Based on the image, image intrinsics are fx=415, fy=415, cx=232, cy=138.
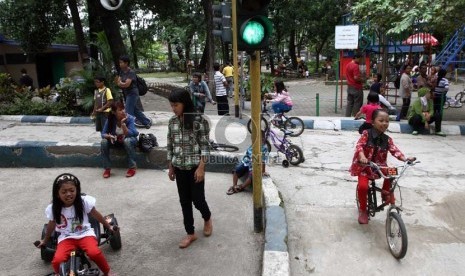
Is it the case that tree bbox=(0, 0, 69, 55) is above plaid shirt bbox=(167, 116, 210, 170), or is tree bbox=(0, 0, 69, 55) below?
above

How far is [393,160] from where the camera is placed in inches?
298

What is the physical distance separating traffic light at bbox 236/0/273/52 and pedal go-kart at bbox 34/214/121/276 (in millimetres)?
2195

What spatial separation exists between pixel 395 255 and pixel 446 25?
805 cm

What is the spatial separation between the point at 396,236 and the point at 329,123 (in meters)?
6.44

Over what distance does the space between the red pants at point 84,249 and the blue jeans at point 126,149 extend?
10.1 feet

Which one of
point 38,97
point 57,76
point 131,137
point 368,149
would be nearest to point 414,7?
point 368,149

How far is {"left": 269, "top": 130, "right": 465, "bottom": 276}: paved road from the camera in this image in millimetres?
4121

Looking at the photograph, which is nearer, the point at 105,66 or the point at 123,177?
the point at 123,177

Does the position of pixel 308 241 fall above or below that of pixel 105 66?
below

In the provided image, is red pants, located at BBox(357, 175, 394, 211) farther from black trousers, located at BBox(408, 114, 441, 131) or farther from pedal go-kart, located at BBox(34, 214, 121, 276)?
black trousers, located at BBox(408, 114, 441, 131)

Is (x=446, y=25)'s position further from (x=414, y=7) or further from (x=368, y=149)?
(x=368, y=149)

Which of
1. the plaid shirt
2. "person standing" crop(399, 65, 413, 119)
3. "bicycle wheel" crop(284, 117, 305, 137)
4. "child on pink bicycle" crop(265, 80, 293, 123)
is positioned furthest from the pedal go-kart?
"person standing" crop(399, 65, 413, 119)

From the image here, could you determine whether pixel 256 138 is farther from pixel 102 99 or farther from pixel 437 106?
pixel 437 106

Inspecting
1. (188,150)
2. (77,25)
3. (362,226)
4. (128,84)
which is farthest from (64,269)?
(77,25)
